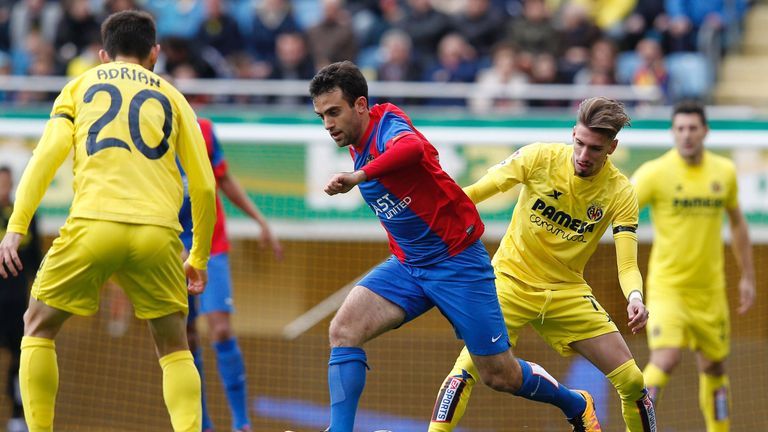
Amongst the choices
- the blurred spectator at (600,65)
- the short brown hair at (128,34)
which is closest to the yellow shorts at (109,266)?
the short brown hair at (128,34)

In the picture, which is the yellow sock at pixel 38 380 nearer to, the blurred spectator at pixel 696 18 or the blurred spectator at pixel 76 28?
the blurred spectator at pixel 76 28

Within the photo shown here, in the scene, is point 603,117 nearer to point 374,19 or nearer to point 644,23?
point 644,23

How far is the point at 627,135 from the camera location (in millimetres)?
10438

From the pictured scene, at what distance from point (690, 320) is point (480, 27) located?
6.57m

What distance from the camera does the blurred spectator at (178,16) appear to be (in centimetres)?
1531

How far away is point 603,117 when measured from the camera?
643 cm

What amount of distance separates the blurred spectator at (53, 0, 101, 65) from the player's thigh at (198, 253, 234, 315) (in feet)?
24.1

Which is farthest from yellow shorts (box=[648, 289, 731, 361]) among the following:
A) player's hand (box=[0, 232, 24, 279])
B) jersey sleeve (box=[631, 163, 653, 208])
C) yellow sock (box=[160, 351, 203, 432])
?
player's hand (box=[0, 232, 24, 279])

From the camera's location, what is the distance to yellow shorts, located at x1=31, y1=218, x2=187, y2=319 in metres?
5.93

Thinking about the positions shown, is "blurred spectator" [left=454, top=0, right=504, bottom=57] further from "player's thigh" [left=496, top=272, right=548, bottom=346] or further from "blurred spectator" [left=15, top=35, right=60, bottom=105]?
"player's thigh" [left=496, top=272, right=548, bottom=346]

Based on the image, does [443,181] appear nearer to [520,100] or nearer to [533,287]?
[533,287]

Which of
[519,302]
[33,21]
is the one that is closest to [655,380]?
[519,302]

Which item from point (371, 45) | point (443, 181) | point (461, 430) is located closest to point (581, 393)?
point (443, 181)

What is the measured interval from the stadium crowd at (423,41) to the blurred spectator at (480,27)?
1 cm
